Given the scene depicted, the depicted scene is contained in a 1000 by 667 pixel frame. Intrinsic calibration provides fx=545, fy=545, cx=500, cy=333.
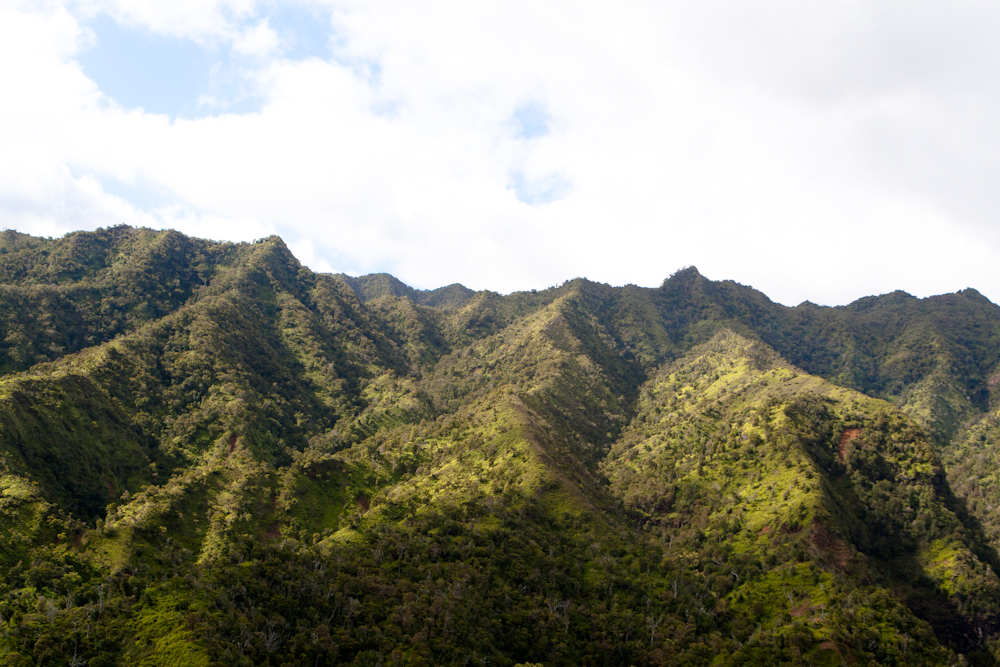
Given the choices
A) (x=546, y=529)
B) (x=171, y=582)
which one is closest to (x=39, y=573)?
(x=171, y=582)

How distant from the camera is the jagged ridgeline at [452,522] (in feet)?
219

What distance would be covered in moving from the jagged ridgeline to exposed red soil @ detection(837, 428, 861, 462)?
1.37 ft

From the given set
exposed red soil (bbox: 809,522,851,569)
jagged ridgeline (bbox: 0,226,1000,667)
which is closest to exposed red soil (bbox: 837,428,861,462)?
jagged ridgeline (bbox: 0,226,1000,667)

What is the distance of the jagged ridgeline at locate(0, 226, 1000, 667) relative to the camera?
2625 inches

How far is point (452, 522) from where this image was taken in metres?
96.9

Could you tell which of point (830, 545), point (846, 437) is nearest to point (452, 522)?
point (830, 545)

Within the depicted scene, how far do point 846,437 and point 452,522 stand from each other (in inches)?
3987

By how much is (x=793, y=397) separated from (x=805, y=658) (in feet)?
310

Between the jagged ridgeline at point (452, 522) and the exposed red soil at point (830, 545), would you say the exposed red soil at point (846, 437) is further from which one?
the exposed red soil at point (830, 545)

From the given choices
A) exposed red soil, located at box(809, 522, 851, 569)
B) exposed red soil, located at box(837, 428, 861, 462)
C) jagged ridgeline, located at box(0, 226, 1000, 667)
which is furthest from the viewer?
exposed red soil, located at box(837, 428, 861, 462)

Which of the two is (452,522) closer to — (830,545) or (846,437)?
(830,545)

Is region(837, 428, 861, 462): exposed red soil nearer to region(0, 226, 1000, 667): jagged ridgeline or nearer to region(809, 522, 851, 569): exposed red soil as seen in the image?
region(0, 226, 1000, 667): jagged ridgeline

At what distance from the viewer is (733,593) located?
91500 mm

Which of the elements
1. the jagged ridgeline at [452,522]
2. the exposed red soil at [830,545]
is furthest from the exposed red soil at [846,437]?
the exposed red soil at [830,545]
